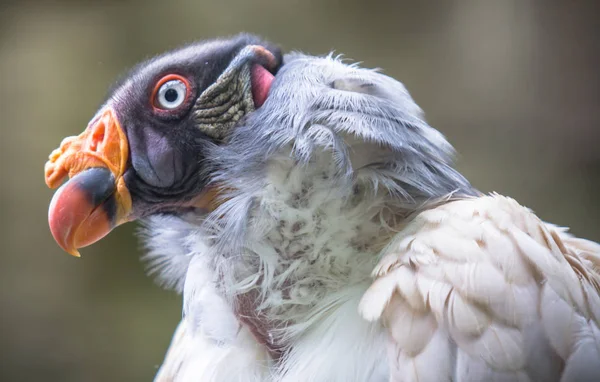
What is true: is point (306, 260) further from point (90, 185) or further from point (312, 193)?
point (90, 185)

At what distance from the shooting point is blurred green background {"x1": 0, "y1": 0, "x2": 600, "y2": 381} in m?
1.58

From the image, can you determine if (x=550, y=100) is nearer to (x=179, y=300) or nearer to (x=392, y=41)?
(x=392, y=41)

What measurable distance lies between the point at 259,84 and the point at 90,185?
40cm

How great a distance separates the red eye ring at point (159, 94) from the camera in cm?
122

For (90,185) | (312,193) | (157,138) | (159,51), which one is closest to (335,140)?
(312,193)

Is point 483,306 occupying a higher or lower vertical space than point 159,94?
lower

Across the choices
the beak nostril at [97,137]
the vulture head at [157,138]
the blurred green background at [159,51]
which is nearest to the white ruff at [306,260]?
the vulture head at [157,138]

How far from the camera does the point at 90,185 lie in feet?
3.75

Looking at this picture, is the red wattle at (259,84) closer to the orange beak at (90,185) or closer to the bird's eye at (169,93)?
the bird's eye at (169,93)

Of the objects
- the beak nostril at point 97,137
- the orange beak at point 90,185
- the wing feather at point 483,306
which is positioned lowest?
the wing feather at point 483,306

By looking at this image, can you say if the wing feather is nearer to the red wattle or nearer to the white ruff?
the white ruff

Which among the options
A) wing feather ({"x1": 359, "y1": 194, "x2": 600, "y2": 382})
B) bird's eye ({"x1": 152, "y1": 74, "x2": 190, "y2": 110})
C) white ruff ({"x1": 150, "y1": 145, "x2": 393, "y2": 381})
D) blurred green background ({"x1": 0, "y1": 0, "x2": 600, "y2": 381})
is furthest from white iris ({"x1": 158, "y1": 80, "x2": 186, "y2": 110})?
blurred green background ({"x1": 0, "y1": 0, "x2": 600, "y2": 381})

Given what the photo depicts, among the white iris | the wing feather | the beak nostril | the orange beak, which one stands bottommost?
the wing feather

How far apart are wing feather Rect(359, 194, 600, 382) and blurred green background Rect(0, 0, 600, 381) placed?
22.9 inches
